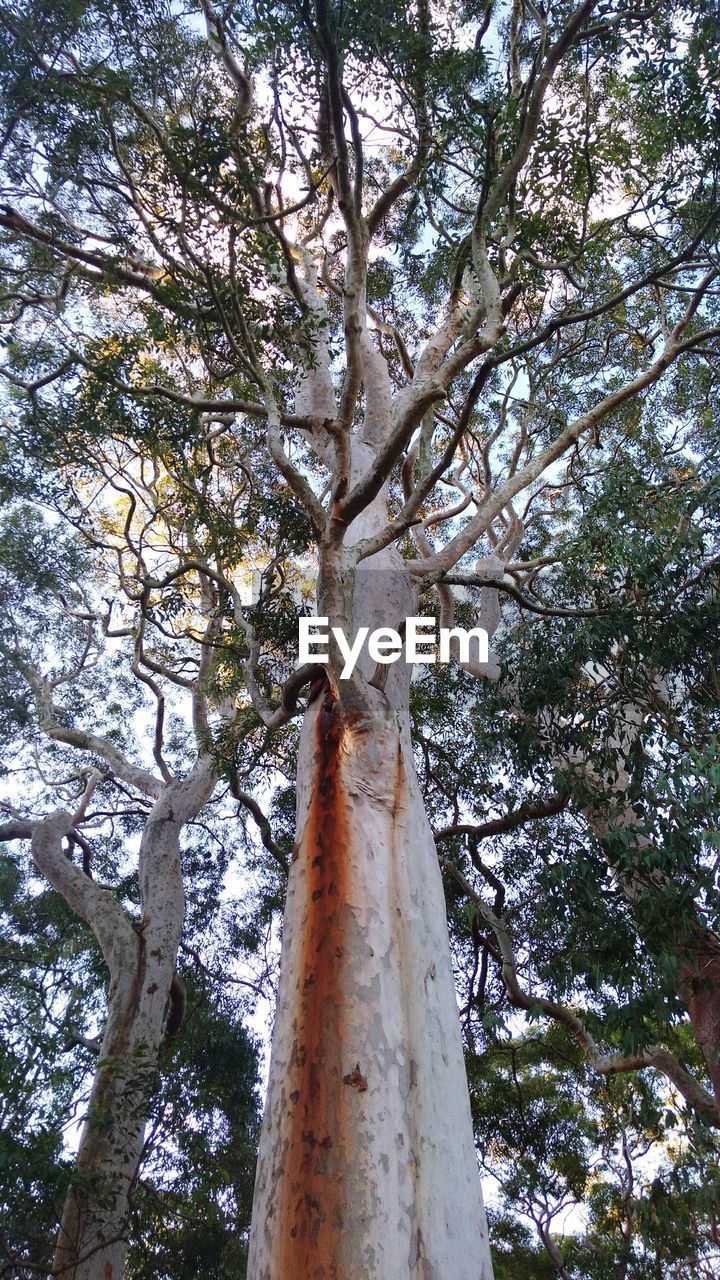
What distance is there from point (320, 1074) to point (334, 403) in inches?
203

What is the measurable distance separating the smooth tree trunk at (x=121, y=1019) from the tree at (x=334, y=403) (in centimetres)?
3

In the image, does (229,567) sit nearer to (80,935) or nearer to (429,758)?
(429,758)

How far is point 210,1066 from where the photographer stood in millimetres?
7738

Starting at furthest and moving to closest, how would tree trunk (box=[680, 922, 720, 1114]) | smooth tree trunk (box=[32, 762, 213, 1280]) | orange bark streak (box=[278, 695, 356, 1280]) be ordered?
smooth tree trunk (box=[32, 762, 213, 1280]), tree trunk (box=[680, 922, 720, 1114]), orange bark streak (box=[278, 695, 356, 1280])

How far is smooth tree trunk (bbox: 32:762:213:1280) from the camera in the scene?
470 cm

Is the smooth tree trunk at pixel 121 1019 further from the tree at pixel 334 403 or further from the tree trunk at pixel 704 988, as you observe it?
the tree trunk at pixel 704 988

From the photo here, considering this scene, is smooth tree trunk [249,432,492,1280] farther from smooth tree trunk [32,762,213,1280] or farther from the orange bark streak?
smooth tree trunk [32,762,213,1280]

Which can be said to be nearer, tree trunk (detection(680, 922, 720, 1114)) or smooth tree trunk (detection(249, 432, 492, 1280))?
smooth tree trunk (detection(249, 432, 492, 1280))

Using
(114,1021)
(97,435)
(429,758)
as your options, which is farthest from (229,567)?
(114,1021)

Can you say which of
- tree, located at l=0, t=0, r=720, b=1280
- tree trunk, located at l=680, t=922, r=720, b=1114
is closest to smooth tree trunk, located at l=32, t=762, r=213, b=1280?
tree, located at l=0, t=0, r=720, b=1280

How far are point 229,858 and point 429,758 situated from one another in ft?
11.2

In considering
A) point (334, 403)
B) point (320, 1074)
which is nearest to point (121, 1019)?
point (320, 1074)

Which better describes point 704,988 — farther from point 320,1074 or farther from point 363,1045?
point 320,1074

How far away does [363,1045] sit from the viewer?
2.46 metres
